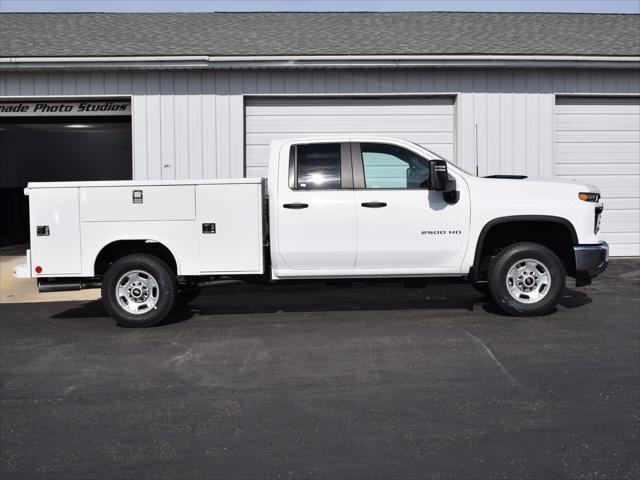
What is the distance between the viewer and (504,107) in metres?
13.0

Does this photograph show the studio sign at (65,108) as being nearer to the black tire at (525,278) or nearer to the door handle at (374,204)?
the door handle at (374,204)

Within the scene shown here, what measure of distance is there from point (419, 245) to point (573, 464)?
13.7 feet

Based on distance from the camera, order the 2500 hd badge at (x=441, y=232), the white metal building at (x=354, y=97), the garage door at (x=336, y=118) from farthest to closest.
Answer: the garage door at (x=336, y=118), the white metal building at (x=354, y=97), the 2500 hd badge at (x=441, y=232)

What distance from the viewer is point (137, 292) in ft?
26.1

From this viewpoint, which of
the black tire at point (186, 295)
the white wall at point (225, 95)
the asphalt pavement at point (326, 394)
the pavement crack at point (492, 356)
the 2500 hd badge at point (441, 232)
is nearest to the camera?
the asphalt pavement at point (326, 394)

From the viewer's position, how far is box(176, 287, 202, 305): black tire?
880 centimetres

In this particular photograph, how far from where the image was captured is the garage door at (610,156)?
13.3 m

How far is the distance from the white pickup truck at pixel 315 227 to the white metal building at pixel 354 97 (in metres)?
4.86

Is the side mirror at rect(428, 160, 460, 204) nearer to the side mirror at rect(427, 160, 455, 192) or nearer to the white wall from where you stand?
the side mirror at rect(427, 160, 455, 192)

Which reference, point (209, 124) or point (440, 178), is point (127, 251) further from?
point (209, 124)

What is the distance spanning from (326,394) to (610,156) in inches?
394

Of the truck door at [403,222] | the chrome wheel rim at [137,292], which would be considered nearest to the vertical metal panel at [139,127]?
the chrome wheel rim at [137,292]

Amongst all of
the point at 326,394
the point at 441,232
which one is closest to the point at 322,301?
the point at 441,232

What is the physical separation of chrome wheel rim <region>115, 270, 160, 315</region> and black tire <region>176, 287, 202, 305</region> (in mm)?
781
